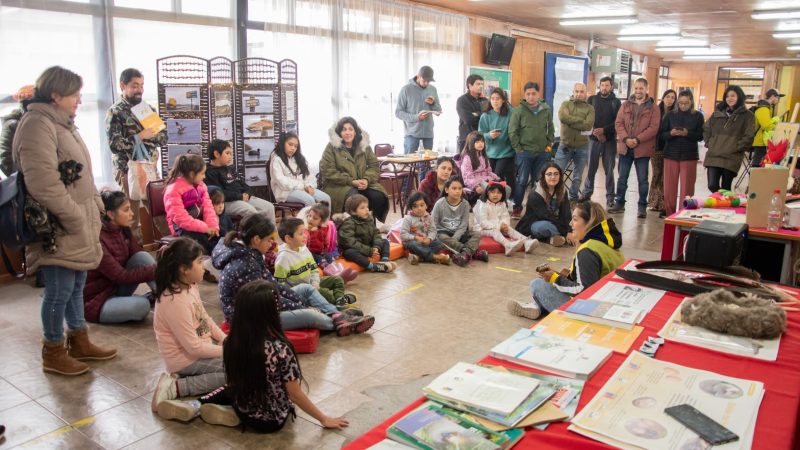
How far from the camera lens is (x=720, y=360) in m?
1.76

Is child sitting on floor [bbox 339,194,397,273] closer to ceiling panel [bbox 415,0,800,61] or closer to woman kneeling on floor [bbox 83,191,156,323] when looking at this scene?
woman kneeling on floor [bbox 83,191,156,323]

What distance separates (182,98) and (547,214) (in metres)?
3.53

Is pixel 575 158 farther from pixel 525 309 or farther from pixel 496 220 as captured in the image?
pixel 525 309

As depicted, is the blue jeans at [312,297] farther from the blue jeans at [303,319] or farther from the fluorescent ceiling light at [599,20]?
the fluorescent ceiling light at [599,20]

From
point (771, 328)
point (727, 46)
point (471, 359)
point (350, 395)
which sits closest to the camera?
point (771, 328)

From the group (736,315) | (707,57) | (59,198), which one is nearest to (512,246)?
(736,315)

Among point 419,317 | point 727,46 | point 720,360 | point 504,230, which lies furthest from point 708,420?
point 727,46

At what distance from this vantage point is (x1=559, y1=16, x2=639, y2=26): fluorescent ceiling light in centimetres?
981

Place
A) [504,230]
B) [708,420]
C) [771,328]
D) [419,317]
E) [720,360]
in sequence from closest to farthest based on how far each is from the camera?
[708,420] → [720,360] → [771,328] → [419,317] → [504,230]

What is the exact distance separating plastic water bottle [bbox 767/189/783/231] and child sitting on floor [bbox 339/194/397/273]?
2640 mm

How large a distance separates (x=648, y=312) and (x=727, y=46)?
579 inches

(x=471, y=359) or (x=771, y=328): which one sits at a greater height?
→ (x=771, y=328)

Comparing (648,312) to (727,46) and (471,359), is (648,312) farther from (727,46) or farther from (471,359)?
(727,46)

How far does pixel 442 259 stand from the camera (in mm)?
5203
